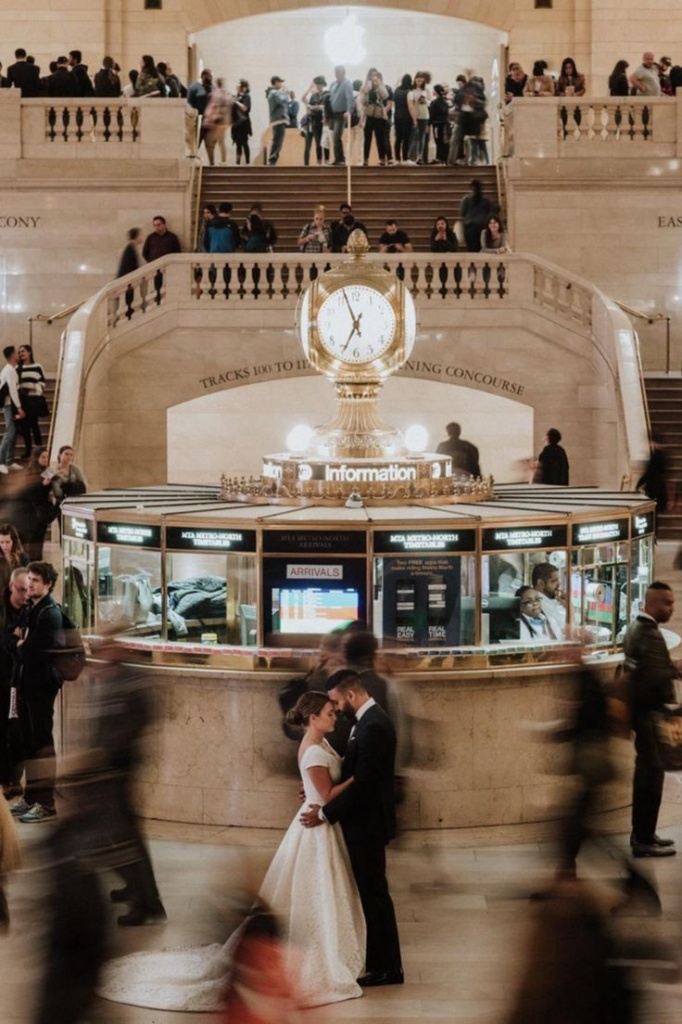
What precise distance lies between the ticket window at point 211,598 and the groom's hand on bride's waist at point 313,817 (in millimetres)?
2583

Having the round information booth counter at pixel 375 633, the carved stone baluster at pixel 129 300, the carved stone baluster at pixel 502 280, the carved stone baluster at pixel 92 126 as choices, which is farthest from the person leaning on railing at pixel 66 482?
the carved stone baluster at pixel 92 126

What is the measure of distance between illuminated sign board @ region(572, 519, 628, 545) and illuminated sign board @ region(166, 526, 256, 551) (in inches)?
77.5

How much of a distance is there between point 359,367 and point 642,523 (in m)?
2.17

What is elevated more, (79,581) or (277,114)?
(277,114)

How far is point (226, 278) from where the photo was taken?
2695 centimetres

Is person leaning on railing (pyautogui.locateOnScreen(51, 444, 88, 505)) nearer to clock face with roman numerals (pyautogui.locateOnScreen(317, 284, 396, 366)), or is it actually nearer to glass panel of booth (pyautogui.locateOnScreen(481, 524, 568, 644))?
clock face with roman numerals (pyautogui.locateOnScreen(317, 284, 396, 366))

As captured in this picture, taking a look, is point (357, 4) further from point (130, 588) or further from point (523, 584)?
point (523, 584)

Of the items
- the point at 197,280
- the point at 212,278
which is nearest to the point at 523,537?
the point at 197,280

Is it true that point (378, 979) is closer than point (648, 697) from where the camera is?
Yes

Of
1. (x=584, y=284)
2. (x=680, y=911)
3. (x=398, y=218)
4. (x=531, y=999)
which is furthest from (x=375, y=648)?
(x=398, y=218)

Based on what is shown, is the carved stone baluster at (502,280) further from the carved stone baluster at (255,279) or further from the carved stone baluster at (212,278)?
the carved stone baluster at (212,278)

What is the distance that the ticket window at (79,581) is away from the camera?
37.4ft

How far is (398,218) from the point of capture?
1161 inches

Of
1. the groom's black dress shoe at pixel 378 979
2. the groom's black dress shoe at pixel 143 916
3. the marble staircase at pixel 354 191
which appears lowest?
the groom's black dress shoe at pixel 378 979
